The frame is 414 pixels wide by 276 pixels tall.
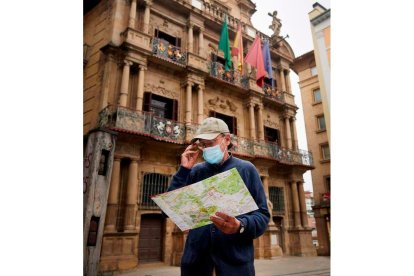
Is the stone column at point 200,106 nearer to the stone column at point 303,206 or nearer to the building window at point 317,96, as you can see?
the building window at point 317,96

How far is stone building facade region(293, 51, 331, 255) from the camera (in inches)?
189

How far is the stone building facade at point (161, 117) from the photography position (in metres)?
4.23

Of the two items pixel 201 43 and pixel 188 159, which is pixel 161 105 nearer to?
pixel 201 43

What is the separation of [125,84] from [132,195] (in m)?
2.06

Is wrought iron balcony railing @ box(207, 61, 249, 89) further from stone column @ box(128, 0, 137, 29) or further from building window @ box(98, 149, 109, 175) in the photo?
building window @ box(98, 149, 109, 175)

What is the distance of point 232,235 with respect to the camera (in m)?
1.12

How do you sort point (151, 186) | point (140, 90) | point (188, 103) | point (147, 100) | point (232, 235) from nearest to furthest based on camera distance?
point (232, 235) < point (151, 186) < point (140, 90) < point (147, 100) < point (188, 103)

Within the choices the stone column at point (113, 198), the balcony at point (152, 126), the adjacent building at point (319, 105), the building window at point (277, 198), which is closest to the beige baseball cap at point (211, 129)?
the adjacent building at point (319, 105)

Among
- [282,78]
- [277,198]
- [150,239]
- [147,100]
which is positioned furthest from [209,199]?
[282,78]

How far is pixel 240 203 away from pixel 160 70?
16.5 feet

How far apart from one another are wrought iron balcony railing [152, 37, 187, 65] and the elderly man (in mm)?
4693

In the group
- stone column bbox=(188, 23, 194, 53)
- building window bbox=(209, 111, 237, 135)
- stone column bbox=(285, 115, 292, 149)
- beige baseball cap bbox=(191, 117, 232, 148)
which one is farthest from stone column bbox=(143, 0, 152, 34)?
beige baseball cap bbox=(191, 117, 232, 148)

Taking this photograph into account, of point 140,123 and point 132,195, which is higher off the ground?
point 140,123
